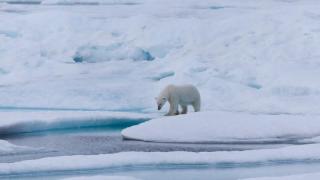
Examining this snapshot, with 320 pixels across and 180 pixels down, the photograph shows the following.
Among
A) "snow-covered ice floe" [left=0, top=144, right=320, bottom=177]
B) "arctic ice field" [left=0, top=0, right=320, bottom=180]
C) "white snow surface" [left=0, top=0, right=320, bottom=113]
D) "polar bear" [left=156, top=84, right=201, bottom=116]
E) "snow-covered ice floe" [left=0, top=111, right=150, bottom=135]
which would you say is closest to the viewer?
"snow-covered ice floe" [left=0, top=144, right=320, bottom=177]

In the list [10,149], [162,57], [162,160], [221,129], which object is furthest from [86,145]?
[162,57]

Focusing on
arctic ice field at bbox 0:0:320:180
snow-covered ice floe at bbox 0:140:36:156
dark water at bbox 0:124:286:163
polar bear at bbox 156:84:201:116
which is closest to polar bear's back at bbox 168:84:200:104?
polar bear at bbox 156:84:201:116

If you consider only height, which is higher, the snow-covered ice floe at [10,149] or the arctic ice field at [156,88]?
the arctic ice field at [156,88]

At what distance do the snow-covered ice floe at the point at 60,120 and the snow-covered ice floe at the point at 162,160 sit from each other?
2.66m

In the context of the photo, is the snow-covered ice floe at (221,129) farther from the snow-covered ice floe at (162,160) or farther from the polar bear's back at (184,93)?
the polar bear's back at (184,93)

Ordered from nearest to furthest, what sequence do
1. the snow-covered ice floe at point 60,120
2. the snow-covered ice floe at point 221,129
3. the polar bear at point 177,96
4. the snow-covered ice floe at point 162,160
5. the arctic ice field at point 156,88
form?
the snow-covered ice floe at point 162,160
the arctic ice field at point 156,88
the snow-covered ice floe at point 221,129
the snow-covered ice floe at point 60,120
the polar bear at point 177,96

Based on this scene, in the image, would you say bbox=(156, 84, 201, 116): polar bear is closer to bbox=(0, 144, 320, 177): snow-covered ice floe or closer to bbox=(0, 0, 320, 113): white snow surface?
bbox=(0, 0, 320, 113): white snow surface

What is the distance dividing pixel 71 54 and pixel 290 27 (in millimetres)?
3956

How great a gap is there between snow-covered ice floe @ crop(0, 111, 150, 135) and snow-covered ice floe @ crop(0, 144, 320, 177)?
8.71ft

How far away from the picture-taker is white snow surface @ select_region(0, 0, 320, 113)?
42.3 feet

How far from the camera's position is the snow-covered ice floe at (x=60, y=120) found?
1023 centimetres

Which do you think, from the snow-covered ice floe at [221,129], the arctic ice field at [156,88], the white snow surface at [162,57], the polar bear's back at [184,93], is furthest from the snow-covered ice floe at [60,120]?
the white snow surface at [162,57]

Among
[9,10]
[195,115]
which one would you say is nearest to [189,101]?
[195,115]

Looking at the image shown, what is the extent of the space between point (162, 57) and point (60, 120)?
472 cm
